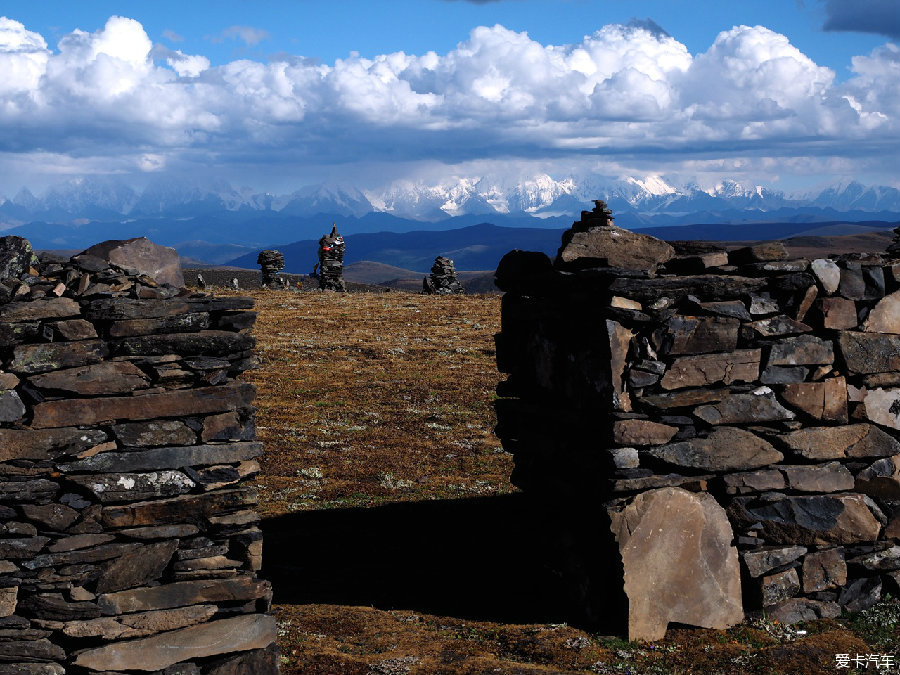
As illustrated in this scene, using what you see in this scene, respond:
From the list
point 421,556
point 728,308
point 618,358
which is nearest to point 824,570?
point 728,308

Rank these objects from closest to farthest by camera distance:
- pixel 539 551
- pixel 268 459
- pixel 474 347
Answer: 1. pixel 539 551
2. pixel 268 459
3. pixel 474 347

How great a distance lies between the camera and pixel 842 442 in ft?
36.4

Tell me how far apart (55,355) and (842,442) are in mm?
9385

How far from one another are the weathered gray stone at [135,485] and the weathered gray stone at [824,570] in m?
7.63

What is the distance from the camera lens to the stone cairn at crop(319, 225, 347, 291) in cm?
5669

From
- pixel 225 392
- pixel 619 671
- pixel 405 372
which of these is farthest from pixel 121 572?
pixel 405 372

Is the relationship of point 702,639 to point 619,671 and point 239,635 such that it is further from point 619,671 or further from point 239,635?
point 239,635

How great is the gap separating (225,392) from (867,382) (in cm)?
801

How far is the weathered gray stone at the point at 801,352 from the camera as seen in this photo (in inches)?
423

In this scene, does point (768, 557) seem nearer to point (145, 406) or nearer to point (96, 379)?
point (145, 406)

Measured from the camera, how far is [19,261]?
935 centimetres

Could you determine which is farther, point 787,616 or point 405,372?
point 405,372

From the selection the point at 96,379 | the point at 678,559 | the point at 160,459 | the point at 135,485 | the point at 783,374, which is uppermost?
the point at 96,379

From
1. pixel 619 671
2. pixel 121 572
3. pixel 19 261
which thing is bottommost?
pixel 619 671
